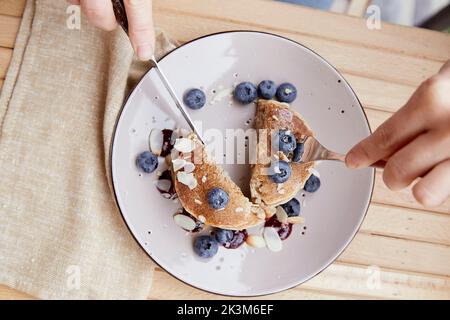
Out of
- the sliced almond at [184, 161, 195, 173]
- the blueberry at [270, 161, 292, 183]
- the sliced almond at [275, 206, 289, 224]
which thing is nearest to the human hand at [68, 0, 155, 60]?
the sliced almond at [184, 161, 195, 173]

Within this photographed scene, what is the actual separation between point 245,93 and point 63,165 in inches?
20.4

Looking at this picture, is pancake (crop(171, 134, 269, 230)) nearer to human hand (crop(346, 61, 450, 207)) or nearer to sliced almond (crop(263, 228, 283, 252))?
sliced almond (crop(263, 228, 283, 252))

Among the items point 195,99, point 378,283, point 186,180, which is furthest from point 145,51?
point 378,283

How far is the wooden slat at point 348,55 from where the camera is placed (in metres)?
1.41

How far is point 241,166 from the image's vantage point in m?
1.35

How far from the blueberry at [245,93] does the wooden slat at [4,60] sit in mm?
626

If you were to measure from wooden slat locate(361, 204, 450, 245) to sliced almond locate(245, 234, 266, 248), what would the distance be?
1.00ft

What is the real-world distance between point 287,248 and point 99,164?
549 mm

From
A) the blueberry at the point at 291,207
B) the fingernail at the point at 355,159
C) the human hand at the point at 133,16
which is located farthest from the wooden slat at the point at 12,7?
the fingernail at the point at 355,159

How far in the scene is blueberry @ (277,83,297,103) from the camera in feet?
4.42

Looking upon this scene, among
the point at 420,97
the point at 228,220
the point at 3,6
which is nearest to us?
the point at 420,97
